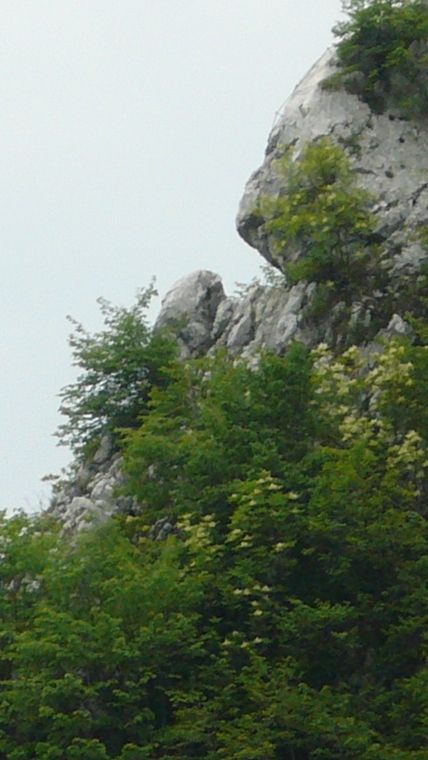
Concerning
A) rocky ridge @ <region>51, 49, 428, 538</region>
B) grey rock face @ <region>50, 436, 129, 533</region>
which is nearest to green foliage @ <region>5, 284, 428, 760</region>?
grey rock face @ <region>50, 436, 129, 533</region>

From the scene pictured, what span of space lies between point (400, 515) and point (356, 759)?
149 inches

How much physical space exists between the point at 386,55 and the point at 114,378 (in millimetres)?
8488

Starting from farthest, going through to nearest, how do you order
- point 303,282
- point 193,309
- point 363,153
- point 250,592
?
point 193,309
point 363,153
point 303,282
point 250,592

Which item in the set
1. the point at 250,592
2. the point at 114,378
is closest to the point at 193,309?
the point at 114,378

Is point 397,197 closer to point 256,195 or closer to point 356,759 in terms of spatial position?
point 256,195

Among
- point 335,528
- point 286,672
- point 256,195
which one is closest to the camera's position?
point 286,672

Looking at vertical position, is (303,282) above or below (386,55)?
below

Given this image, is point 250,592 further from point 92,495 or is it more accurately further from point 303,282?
point 303,282

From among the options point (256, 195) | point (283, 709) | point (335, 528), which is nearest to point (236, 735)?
point (283, 709)

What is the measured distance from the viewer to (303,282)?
75.5 feet

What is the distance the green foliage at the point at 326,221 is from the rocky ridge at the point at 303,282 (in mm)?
369

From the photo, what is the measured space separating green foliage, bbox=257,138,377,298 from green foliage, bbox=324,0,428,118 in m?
2.65

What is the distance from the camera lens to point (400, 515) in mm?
17641

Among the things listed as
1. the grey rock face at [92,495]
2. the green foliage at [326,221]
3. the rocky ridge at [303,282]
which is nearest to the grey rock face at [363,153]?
the rocky ridge at [303,282]
